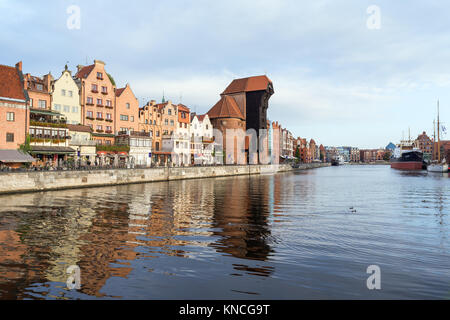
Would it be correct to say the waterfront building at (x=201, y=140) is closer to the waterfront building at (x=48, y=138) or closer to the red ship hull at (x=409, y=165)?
the waterfront building at (x=48, y=138)

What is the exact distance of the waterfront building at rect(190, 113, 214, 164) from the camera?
9762 cm

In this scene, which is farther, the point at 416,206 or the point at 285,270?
the point at 416,206

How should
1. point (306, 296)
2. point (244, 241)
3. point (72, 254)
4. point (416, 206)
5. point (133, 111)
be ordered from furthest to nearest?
point (133, 111) → point (416, 206) → point (244, 241) → point (72, 254) → point (306, 296)

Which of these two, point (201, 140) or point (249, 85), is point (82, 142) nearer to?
point (201, 140)

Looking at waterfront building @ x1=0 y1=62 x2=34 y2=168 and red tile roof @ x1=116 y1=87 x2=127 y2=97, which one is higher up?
red tile roof @ x1=116 y1=87 x2=127 y2=97

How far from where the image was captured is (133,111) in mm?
80250

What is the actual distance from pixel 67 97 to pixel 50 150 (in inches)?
624

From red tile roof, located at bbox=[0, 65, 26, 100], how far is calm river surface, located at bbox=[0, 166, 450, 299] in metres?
30.5

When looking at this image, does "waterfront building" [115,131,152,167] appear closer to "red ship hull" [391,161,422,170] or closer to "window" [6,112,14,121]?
"window" [6,112,14,121]

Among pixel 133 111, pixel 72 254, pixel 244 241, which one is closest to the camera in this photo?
pixel 72 254

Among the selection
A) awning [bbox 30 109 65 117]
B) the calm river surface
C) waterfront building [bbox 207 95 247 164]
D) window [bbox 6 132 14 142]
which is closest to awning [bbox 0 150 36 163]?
window [bbox 6 132 14 142]

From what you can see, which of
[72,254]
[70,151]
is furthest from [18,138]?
[72,254]
